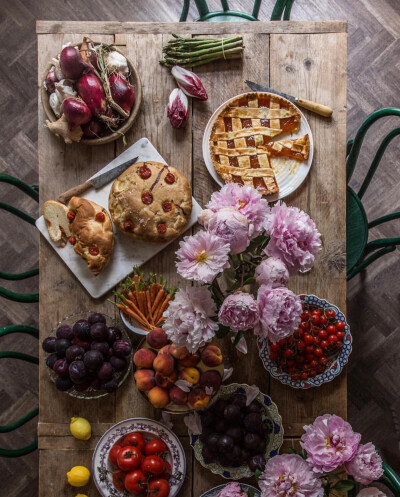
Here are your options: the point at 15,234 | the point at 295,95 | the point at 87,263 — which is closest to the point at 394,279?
the point at 295,95

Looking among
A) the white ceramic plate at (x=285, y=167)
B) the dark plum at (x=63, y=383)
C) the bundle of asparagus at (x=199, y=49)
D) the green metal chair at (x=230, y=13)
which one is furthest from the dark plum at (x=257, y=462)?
the green metal chair at (x=230, y=13)

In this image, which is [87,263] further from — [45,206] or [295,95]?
[295,95]

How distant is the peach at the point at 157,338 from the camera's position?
4.81 feet

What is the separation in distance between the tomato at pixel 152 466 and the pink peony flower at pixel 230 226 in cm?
80

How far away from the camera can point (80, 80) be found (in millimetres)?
1565

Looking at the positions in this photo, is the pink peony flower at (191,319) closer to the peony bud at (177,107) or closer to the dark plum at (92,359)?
the dark plum at (92,359)

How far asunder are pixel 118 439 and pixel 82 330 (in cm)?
37

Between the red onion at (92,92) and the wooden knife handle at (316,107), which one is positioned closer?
the red onion at (92,92)

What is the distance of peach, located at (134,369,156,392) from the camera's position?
146cm

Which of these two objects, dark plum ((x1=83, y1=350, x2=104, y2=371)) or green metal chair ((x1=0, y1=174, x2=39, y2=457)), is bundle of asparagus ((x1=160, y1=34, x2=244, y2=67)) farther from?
dark plum ((x1=83, y1=350, x2=104, y2=371))

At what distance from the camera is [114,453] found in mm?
1572

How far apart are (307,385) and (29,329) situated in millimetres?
915

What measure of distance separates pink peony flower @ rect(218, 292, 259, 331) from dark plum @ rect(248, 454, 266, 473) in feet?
2.04

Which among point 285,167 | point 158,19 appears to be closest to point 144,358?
point 285,167
